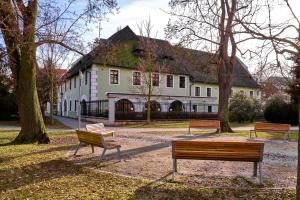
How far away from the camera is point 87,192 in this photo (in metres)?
6.93

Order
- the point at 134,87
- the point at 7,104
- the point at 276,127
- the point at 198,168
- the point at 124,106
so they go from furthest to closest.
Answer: the point at 134,87 → the point at 7,104 → the point at 124,106 → the point at 276,127 → the point at 198,168

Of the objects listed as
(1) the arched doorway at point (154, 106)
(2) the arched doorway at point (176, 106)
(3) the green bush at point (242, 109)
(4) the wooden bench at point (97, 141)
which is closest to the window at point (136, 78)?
(1) the arched doorway at point (154, 106)

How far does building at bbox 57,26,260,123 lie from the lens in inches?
1374

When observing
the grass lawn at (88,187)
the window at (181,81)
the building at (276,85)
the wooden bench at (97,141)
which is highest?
the window at (181,81)

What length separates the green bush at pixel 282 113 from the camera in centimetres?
3634

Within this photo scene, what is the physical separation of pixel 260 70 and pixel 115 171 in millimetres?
→ 6661

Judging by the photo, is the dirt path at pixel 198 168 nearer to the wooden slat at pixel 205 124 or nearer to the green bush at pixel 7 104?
the wooden slat at pixel 205 124

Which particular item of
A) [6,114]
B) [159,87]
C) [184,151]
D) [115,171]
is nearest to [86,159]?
[115,171]

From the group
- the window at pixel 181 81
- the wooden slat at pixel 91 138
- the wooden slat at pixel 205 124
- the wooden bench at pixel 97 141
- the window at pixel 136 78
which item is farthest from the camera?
the window at pixel 181 81

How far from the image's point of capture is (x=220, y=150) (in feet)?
26.8

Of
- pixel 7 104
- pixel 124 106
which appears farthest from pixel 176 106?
pixel 7 104

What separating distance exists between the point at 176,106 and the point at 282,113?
10946mm

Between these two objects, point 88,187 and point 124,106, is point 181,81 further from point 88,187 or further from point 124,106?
point 88,187

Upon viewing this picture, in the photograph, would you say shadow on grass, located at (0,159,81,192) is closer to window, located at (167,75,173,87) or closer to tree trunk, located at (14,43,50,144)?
tree trunk, located at (14,43,50,144)
